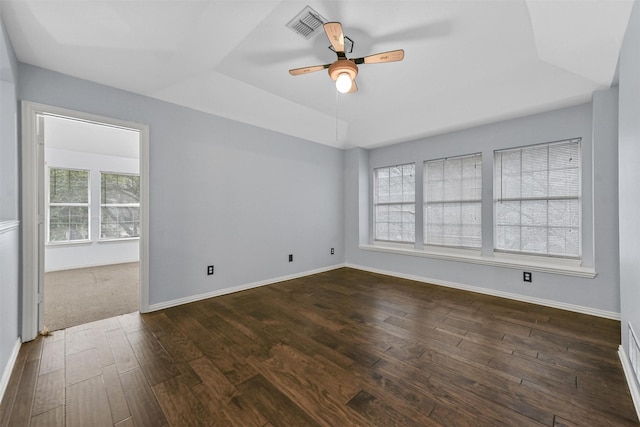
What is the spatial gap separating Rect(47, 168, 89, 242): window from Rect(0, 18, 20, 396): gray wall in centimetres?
395

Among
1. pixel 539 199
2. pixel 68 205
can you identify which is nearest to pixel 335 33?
pixel 539 199

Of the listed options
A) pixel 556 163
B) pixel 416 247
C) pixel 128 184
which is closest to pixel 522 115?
pixel 556 163

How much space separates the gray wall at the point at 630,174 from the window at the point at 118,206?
727 centimetres

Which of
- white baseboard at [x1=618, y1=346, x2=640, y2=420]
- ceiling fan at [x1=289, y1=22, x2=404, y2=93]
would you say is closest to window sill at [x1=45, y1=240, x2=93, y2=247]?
ceiling fan at [x1=289, y1=22, x2=404, y2=93]

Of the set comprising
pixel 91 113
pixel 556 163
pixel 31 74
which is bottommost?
pixel 556 163

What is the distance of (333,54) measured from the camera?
2605 mm

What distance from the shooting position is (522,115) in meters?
3.28

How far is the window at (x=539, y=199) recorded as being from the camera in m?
3.07

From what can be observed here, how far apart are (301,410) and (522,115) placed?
405 centimetres

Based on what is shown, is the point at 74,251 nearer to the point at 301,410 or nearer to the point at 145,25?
the point at 145,25

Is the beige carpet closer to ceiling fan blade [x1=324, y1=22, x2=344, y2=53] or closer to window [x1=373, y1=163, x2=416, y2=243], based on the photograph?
ceiling fan blade [x1=324, y1=22, x2=344, y2=53]

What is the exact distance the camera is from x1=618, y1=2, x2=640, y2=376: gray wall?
1490mm

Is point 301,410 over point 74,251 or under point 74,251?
under

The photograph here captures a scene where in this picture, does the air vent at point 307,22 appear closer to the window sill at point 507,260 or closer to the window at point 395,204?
the window at point 395,204
